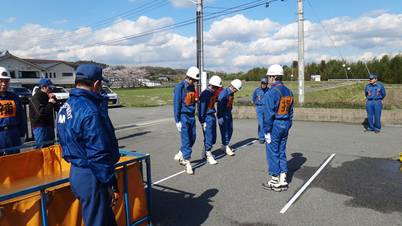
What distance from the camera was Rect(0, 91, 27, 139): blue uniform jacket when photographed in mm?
5645

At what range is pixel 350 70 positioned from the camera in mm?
54438

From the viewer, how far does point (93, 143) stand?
2.85 m

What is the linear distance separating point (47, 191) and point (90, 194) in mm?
Answer: 597

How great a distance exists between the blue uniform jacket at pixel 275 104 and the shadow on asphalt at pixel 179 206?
1564 millimetres

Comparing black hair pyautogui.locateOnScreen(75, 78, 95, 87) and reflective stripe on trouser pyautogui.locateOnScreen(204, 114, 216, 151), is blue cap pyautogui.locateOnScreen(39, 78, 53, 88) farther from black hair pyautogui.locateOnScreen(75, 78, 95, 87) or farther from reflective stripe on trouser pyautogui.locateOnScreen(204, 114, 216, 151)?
black hair pyautogui.locateOnScreen(75, 78, 95, 87)

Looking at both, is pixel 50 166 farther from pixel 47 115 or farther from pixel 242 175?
pixel 242 175

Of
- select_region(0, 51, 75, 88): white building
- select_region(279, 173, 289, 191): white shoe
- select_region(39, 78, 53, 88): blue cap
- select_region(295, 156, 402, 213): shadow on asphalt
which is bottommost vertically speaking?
select_region(295, 156, 402, 213): shadow on asphalt

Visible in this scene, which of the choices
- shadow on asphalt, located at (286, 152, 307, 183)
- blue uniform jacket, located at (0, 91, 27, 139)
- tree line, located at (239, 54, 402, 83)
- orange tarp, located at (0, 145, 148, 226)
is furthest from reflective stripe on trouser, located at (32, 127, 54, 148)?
tree line, located at (239, 54, 402, 83)

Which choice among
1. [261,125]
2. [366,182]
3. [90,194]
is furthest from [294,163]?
[90,194]

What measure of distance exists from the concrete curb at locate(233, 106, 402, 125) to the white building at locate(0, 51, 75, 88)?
3861 cm

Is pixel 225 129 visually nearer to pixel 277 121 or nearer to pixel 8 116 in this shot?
pixel 277 121

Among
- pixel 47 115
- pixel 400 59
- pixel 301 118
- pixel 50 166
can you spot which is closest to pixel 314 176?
pixel 50 166

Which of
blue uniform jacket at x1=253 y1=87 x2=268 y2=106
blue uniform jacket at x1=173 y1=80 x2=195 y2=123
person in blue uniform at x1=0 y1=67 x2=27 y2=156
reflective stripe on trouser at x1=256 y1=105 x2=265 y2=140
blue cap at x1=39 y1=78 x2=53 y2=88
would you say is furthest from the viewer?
blue uniform jacket at x1=253 y1=87 x2=268 y2=106

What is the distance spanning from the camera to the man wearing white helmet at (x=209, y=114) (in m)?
7.86
